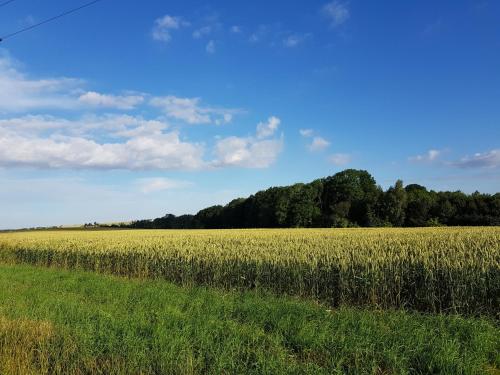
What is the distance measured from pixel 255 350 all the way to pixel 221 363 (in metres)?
0.85

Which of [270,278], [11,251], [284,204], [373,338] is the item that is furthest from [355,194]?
[373,338]

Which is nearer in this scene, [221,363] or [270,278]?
[221,363]

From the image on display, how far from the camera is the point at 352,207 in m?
87.2

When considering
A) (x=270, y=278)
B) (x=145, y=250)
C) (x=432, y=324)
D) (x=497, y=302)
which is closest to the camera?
(x=432, y=324)

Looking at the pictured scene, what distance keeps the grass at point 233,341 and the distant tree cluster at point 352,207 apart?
69.6m

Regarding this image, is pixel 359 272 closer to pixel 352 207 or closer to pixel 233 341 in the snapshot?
pixel 233 341

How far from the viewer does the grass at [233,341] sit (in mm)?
6402

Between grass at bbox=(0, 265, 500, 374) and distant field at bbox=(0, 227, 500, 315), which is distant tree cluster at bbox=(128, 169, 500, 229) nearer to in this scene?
distant field at bbox=(0, 227, 500, 315)

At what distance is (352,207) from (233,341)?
271 ft

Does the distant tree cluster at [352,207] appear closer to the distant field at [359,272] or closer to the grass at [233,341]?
the distant field at [359,272]

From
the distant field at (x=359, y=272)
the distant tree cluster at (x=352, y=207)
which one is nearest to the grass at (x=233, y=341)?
the distant field at (x=359, y=272)

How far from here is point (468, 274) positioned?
11.3 m

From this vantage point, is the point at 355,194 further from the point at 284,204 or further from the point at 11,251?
the point at 11,251

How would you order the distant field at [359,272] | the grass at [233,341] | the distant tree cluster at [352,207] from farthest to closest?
the distant tree cluster at [352,207]
the distant field at [359,272]
the grass at [233,341]
